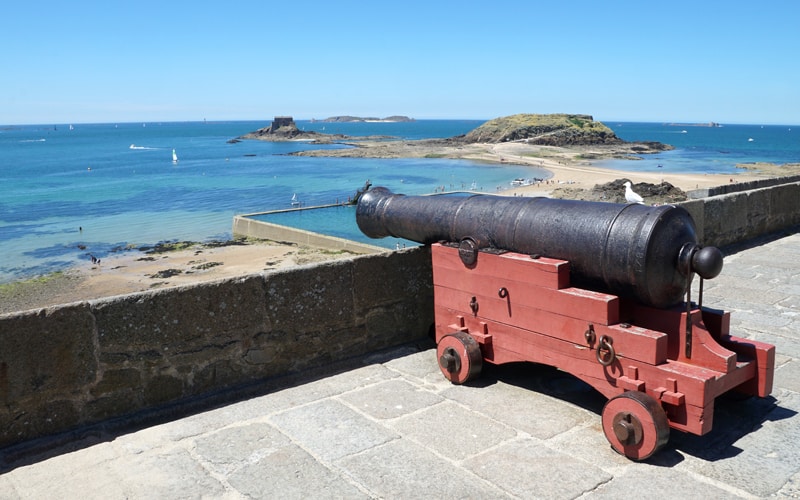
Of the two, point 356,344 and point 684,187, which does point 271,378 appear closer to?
point 356,344

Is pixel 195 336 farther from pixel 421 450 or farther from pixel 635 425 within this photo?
pixel 635 425

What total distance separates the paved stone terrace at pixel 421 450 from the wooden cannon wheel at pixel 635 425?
0.07 metres

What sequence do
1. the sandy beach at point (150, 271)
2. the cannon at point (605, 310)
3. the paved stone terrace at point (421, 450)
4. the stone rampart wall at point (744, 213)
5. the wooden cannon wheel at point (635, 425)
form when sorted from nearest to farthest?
1. the paved stone terrace at point (421, 450)
2. the wooden cannon wheel at point (635, 425)
3. the cannon at point (605, 310)
4. the stone rampart wall at point (744, 213)
5. the sandy beach at point (150, 271)


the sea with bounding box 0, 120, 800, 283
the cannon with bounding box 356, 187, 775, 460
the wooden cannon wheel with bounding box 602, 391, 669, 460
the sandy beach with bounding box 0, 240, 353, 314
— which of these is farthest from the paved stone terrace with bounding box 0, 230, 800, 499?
the sea with bounding box 0, 120, 800, 283

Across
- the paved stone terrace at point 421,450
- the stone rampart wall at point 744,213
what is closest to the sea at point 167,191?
the stone rampart wall at point 744,213

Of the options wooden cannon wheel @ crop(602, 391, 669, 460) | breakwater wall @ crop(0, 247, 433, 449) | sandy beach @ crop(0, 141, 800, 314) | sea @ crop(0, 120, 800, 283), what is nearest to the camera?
wooden cannon wheel @ crop(602, 391, 669, 460)

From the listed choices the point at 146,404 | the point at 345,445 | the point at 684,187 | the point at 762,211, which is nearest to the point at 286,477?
the point at 345,445

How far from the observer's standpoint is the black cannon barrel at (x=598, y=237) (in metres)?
3.44

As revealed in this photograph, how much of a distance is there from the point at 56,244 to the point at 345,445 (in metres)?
30.2

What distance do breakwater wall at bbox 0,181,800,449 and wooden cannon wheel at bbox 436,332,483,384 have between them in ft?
2.69

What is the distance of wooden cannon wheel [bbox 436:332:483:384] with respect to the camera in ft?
14.2

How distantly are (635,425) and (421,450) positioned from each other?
1076 mm

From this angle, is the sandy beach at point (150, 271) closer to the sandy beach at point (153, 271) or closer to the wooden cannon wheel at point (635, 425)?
the sandy beach at point (153, 271)

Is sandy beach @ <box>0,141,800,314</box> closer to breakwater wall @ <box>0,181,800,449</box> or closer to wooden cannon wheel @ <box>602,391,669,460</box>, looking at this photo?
breakwater wall @ <box>0,181,800,449</box>
